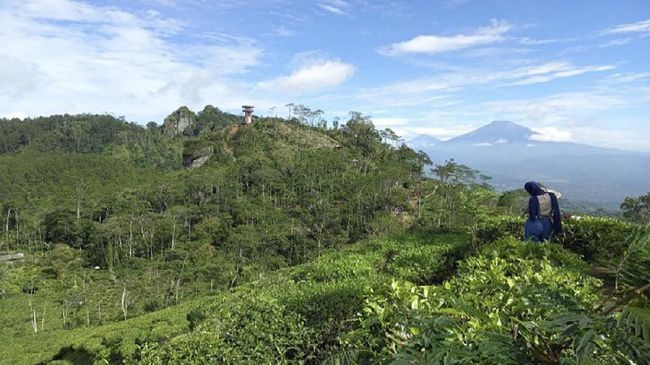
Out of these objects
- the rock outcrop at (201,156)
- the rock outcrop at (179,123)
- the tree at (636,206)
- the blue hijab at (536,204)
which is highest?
the rock outcrop at (179,123)

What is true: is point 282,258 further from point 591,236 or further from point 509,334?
point 509,334

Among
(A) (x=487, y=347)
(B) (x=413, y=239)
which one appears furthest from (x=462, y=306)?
(B) (x=413, y=239)

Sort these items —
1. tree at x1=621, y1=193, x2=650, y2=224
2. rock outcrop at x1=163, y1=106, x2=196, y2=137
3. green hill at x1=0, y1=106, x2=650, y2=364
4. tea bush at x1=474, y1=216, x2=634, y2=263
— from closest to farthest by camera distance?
green hill at x1=0, y1=106, x2=650, y2=364, tea bush at x1=474, y1=216, x2=634, y2=263, tree at x1=621, y1=193, x2=650, y2=224, rock outcrop at x1=163, y1=106, x2=196, y2=137

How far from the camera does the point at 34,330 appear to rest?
30.2m

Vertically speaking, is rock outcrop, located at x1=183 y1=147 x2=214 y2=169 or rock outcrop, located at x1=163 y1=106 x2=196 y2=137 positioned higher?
rock outcrop, located at x1=163 y1=106 x2=196 y2=137

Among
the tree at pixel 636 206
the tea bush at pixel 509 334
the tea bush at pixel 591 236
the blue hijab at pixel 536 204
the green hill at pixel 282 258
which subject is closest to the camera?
the tea bush at pixel 509 334

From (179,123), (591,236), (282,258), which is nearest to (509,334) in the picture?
(591,236)

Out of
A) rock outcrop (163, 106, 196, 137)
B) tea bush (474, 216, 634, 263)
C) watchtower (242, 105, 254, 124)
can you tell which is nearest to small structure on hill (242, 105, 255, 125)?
watchtower (242, 105, 254, 124)

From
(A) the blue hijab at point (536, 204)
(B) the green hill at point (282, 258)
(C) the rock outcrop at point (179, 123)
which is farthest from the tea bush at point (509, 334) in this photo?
(C) the rock outcrop at point (179, 123)

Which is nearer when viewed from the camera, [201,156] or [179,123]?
[201,156]

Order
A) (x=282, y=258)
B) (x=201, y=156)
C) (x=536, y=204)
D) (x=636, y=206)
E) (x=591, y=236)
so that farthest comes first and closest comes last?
(x=201, y=156) → (x=282, y=258) → (x=636, y=206) → (x=591, y=236) → (x=536, y=204)

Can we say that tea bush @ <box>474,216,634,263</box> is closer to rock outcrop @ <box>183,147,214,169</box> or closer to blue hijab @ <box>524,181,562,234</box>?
blue hijab @ <box>524,181,562,234</box>

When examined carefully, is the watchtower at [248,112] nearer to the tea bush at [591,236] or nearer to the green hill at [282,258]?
the green hill at [282,258]

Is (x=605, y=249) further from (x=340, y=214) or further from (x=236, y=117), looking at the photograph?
(x=236, y=117)
